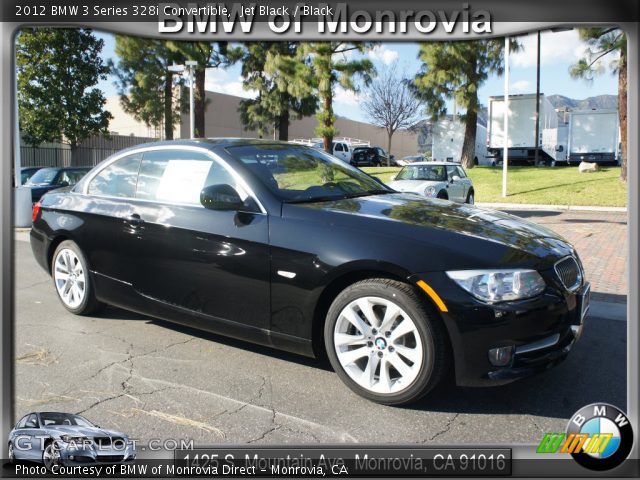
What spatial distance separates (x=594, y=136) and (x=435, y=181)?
19.0 m

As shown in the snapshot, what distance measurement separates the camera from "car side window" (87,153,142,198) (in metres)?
4.64

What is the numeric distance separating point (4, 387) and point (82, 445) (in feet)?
1.91

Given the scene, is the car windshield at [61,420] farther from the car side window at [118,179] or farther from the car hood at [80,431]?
the car side window at [118,179]

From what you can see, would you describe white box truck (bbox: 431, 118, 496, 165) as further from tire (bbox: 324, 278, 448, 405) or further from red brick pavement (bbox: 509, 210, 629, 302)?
tire (bbox: 324, 278, 448, 405)

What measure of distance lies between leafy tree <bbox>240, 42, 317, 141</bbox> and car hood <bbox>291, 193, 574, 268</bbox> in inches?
47.5

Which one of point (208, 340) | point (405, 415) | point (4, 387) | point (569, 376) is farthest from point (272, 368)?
point (569, 376)

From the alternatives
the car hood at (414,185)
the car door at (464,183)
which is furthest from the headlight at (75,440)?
the car door at (464,183)

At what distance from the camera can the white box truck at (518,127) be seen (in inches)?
1059

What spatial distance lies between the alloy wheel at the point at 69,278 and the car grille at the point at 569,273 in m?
3.81

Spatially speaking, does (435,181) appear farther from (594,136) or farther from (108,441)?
(594,136)

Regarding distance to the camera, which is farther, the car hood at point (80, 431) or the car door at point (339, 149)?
the car door at point (339, 149)

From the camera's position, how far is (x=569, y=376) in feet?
12.3

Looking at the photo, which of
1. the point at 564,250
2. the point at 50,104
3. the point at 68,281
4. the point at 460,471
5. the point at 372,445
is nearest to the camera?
the point at 460,471

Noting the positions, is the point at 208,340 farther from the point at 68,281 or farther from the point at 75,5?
the point at 75,5
